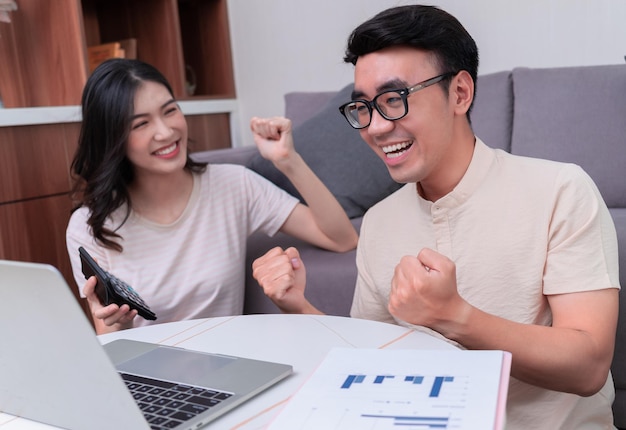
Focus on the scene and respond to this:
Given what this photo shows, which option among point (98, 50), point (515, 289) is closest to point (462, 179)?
point (515, 289)

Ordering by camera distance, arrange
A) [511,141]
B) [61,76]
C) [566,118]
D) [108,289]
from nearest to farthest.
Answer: [108,289]
[566,118]
[511,141]
[61,76]

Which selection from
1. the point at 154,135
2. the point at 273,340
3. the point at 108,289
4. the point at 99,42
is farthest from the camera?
the point at 99,42

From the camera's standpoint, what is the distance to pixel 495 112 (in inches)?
81.7

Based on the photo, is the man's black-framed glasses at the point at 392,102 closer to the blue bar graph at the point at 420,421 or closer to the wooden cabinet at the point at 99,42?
the blue bar graph at the point at 420,421

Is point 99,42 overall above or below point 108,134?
above

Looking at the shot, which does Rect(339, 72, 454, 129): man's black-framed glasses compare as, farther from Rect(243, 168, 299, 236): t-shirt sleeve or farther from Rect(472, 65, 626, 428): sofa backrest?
Rect(472, 65, 626, 428): sofa backrest

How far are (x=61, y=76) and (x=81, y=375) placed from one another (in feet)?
7.17

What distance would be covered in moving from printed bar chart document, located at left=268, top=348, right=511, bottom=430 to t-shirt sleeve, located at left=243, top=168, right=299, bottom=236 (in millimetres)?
1021

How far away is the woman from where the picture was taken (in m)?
1.65

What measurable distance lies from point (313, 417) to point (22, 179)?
185 centimetres

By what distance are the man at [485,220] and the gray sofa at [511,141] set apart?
61 centimetres

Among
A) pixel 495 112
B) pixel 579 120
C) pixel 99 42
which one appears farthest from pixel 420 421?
pixel 99 42

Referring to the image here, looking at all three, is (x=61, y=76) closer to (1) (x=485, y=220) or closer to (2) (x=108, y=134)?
(2) (x=108, y=134)

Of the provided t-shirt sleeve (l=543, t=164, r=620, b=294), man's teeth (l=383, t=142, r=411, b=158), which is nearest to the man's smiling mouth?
man's teeth (l=383, t=142, r=411, b=158)
